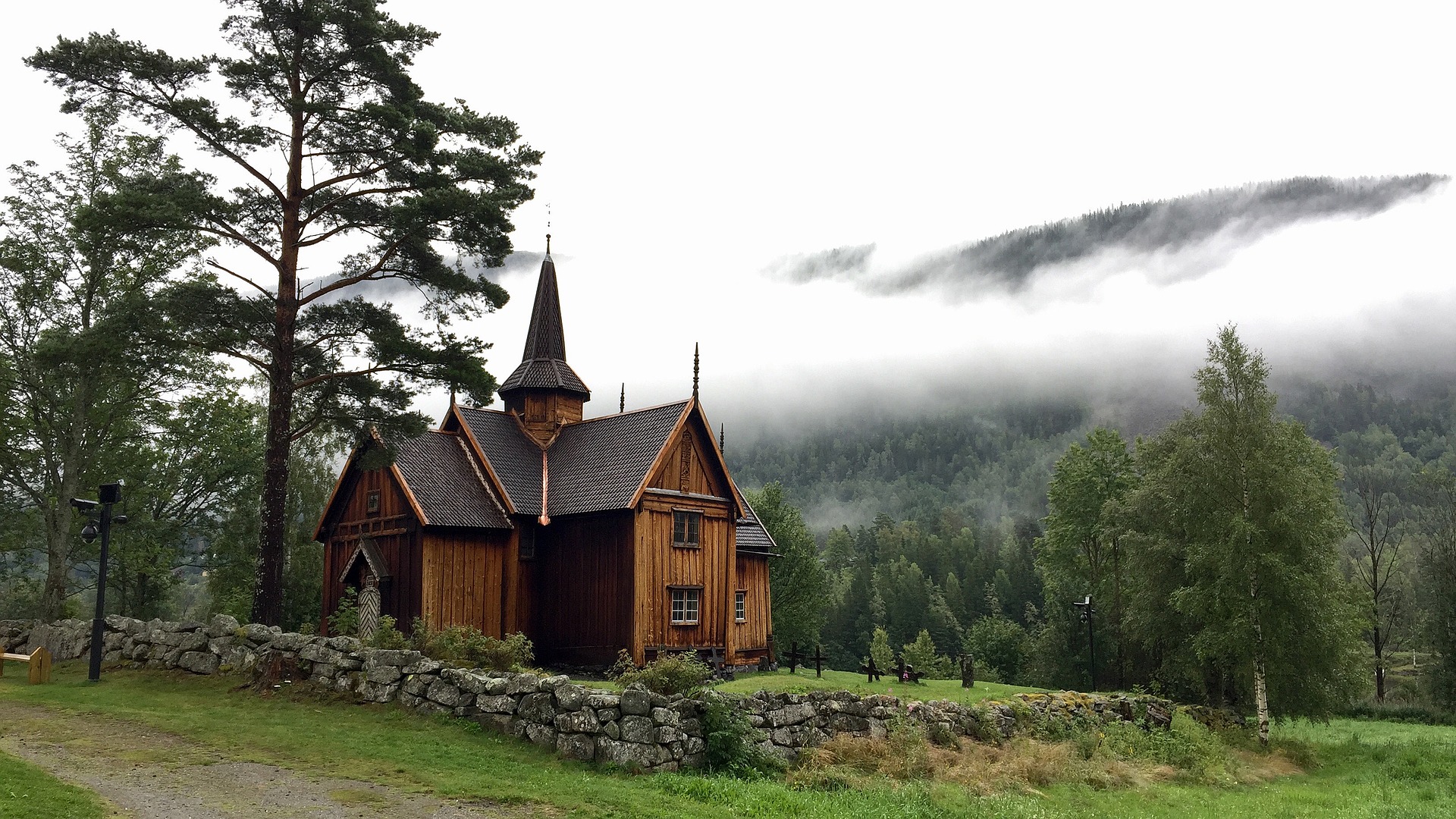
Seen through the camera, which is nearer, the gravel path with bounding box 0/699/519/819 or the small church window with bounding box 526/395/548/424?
the gravel path with bounding box 0/699/519/819

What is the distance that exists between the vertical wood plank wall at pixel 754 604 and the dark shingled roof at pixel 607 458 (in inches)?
315

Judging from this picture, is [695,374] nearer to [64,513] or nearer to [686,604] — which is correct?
[686,604]

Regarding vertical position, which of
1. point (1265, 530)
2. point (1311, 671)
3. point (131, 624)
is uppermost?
point (1265, 530)

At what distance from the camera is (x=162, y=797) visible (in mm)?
11844

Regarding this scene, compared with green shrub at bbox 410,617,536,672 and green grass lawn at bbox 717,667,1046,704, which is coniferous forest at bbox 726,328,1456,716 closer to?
green grass lawn at bbox 717,667,1046,704

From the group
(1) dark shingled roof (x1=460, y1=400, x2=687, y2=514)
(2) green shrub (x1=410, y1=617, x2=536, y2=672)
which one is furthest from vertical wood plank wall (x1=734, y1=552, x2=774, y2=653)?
(2) green shrub (x1=410, y1=617, x2=536, y2=672)

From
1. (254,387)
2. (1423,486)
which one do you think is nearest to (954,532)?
(1423,486)

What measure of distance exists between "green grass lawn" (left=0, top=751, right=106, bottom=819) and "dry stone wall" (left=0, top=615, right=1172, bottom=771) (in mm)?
6451

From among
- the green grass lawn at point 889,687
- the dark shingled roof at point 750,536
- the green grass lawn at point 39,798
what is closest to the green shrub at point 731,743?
the green grass lawn at point 889,687

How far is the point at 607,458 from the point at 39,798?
73.3 ft

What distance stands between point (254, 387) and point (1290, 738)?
46.7m

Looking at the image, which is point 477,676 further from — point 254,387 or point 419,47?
point 254,387

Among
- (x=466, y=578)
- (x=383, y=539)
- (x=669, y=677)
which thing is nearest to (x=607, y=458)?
(x=466, y=578)

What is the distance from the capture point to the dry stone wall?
15.7m
